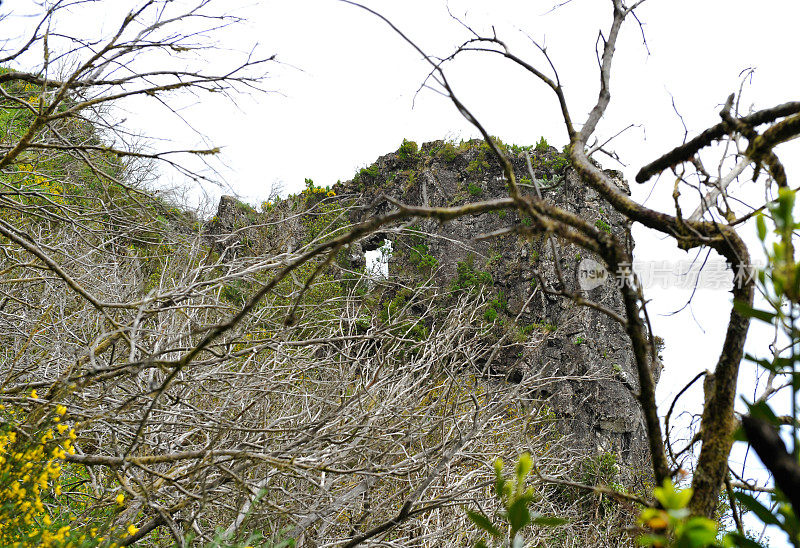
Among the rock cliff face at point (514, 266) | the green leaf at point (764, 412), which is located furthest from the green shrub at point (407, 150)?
the green leaf at point (764, 412)

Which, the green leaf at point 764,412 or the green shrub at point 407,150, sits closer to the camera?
the green leaf at point 764,412

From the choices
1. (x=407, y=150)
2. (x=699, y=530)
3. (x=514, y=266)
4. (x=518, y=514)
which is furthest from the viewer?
(x=407, y=150)

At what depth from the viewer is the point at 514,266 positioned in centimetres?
1034

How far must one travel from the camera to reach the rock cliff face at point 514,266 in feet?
37.7

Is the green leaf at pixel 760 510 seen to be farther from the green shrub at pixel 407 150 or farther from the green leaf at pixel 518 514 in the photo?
the green shrub at pixel 407 150

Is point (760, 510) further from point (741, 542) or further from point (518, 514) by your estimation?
point (518, 514)

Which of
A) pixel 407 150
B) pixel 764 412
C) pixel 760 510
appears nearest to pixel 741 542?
pixel 760 510

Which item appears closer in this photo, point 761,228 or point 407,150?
point 761,228

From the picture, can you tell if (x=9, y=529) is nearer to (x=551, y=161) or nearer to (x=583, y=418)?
(x=583, y=418)

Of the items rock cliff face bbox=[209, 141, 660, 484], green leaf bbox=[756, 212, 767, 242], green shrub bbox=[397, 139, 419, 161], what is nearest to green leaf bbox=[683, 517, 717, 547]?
green leaf bbox=[756, 212, 767, 242]

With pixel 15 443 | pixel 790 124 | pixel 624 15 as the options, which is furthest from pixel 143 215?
pixel 790 124

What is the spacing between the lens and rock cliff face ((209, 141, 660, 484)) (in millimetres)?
11484

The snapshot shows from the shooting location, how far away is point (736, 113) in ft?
4.48

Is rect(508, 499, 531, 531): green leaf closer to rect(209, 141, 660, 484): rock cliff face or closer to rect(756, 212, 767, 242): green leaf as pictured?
rect(756, 212, 767, 242): green leaf
